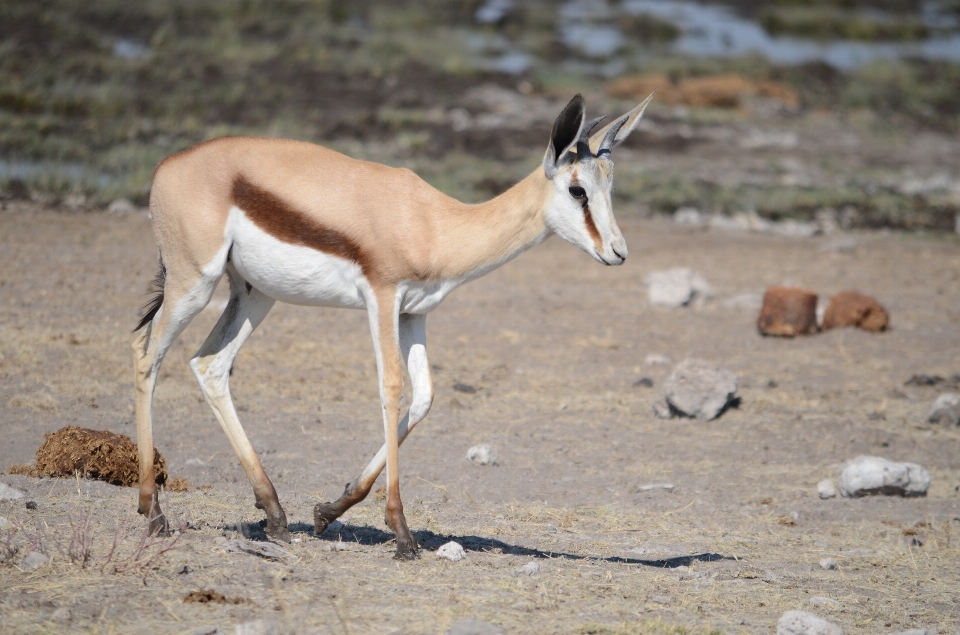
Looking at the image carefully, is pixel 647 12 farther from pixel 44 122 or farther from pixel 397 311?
pixel 397 311

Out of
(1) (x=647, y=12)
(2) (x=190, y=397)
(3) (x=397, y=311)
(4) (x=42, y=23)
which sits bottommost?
(1) (x=647, y=12)

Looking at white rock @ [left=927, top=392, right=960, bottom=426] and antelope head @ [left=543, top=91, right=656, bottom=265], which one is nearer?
antelope head @ [left=543, top=91, right=656, bottom=265]

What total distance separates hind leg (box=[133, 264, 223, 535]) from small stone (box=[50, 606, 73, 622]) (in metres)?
1.14

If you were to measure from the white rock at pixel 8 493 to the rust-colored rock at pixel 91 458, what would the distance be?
471mm

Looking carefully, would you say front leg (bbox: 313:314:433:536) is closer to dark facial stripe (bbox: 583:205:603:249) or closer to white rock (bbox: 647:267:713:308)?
dark facial stripe (bbox: 583:205:603:249)

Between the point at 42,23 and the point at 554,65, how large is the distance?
14.4 metres


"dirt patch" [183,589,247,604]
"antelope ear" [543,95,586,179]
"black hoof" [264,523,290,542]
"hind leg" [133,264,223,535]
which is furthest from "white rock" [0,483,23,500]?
"antelope ear" [543,95,586,179]

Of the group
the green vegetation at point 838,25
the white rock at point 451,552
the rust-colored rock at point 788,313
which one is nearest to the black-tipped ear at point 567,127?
the white rock at point 451,552

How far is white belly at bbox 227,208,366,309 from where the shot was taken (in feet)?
19.4

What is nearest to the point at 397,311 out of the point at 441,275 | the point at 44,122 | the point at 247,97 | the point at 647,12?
the point at 441,275

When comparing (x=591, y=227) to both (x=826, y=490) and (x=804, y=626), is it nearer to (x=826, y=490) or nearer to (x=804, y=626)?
(x=804, y=626)

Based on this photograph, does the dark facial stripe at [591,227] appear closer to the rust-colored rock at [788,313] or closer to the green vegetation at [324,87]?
the rust-colored rock at [788,313]

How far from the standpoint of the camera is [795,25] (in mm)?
43656

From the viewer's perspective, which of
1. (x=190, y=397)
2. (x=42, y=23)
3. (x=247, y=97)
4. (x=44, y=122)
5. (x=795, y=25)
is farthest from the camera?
(x=795, y=25)
